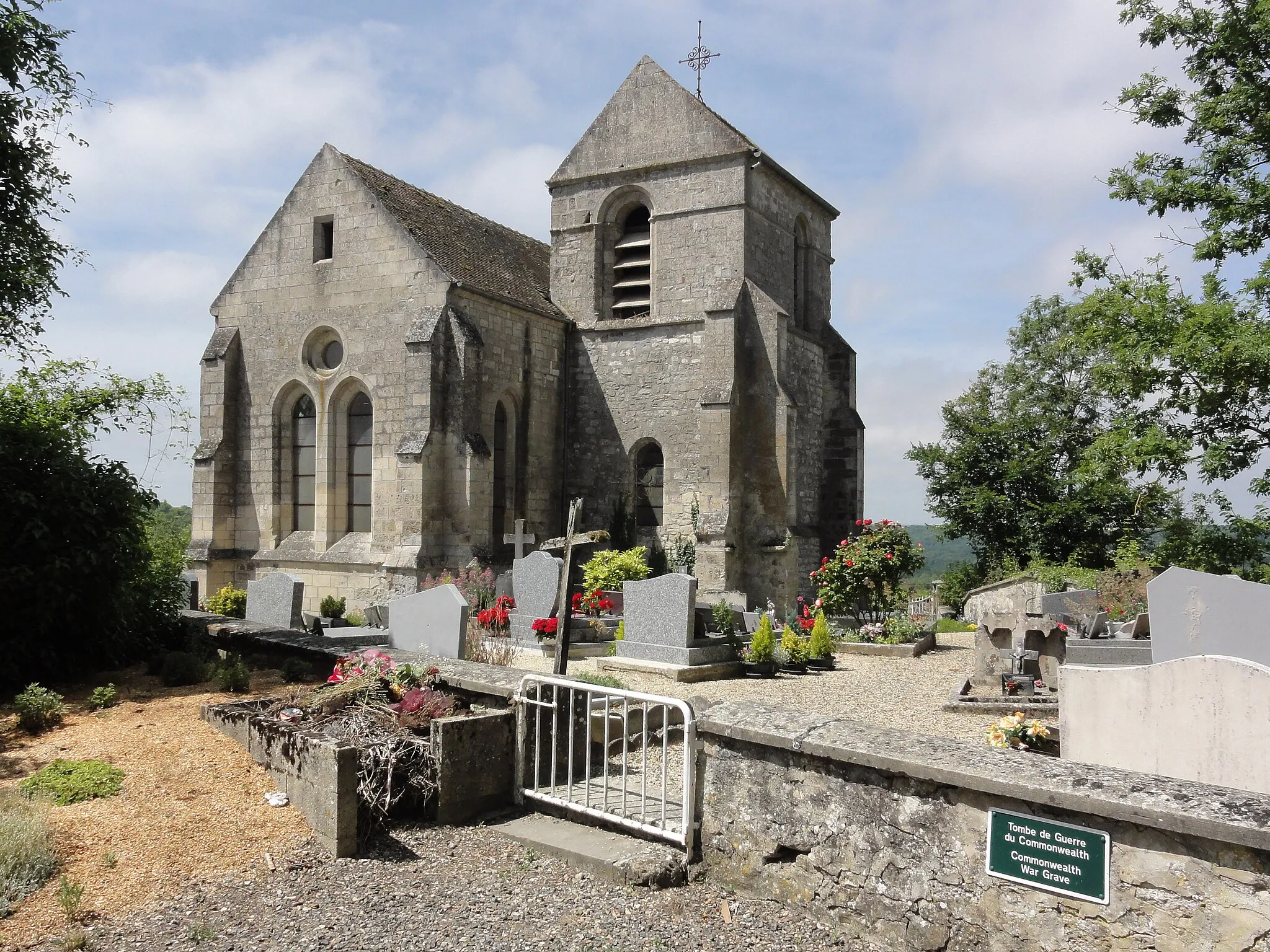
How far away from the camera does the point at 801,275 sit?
2222 centimetres

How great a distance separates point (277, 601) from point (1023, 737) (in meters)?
10.0

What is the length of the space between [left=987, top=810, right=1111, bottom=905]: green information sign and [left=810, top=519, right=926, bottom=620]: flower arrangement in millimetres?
12283

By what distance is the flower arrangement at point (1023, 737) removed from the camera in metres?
6.42

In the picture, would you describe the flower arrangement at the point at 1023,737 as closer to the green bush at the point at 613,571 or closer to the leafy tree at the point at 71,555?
the leafy tree at the point at 71,555

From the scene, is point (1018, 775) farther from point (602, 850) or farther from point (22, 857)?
point (22, 857)

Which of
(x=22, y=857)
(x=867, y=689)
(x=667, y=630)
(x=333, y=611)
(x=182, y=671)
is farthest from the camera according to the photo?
(x=333, y=611)

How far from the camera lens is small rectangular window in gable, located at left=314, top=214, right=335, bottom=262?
1919 centimetres

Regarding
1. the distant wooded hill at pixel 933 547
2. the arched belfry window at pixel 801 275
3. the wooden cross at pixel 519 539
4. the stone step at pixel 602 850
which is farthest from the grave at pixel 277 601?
the arched belfry window at pixel 801 275

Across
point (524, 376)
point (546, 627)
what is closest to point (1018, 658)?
point (546, 627)

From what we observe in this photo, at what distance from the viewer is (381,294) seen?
18.3 meters

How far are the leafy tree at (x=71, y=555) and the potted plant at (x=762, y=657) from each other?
7045 millimetres

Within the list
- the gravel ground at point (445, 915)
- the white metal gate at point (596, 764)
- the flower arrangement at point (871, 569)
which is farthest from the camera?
the flower arrangement at point (871, 569)

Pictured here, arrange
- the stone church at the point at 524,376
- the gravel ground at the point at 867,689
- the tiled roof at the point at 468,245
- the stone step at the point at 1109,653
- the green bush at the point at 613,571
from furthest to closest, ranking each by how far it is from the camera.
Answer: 1. the tiled roof at the point at 468,245
2. the stone church at the point at 524,376
3. the green bush at the point at 613,571
4. the stone step at the point at 1109,653
5. the gravel ground at the point at 867,689

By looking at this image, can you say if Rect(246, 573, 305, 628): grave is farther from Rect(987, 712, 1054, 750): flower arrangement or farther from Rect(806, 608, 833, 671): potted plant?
Rect(987, 712, 1054, 750): flower arrangement
